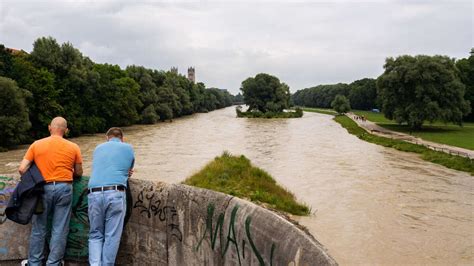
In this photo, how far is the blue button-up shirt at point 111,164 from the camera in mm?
4965

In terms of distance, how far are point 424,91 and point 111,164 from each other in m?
51.2

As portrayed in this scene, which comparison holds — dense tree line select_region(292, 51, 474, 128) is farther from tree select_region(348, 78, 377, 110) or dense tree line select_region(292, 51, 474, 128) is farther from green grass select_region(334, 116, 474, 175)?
tree select_region(348, 78, 377, 110)

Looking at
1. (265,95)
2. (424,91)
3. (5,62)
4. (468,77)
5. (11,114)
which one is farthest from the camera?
(265,95)

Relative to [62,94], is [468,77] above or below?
above

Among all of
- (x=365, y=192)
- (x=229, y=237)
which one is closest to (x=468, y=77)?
(x=365, y=192)

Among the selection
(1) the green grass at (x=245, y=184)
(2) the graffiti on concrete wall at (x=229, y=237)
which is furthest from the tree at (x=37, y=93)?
(2) the graffiti on concrete wall at (x=229, y=237)

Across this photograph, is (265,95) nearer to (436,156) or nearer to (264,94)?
(264,94)

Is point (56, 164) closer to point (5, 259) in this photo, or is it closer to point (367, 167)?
point (5, 259)

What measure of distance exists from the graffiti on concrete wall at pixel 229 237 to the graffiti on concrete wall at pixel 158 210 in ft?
1.42

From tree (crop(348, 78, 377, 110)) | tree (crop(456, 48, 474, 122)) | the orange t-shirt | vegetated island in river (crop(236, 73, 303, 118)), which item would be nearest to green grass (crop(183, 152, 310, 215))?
the orange t-shirt

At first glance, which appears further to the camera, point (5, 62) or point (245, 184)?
point (5, 62)

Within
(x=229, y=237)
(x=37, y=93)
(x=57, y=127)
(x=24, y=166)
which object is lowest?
(x=229, y=237)

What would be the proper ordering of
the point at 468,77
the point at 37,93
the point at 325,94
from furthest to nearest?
the point at 325,94 → the point at 468,77 → the point at 37,93

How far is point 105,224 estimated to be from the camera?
16.5 ft
